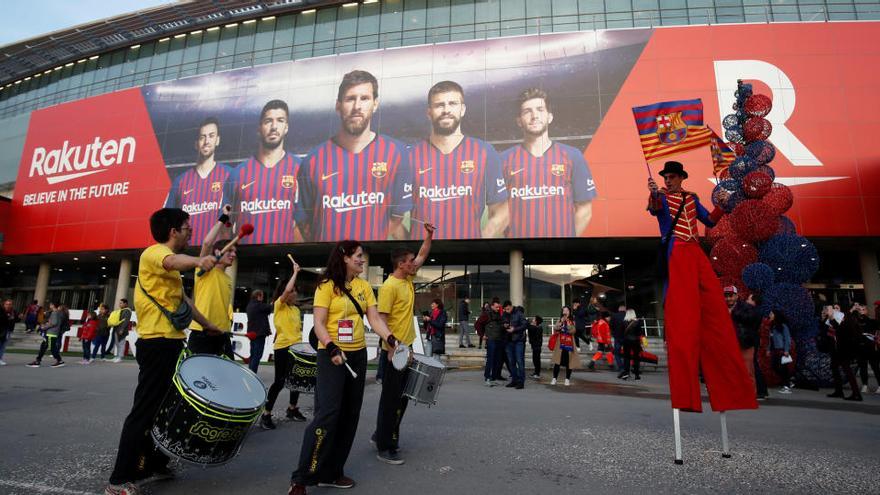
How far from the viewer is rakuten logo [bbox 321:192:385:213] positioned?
70.0ft

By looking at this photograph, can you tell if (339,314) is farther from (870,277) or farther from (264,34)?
(264,34)

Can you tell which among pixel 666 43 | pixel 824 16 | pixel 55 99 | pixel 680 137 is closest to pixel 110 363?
pixel 680 137

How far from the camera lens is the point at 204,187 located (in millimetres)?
23875

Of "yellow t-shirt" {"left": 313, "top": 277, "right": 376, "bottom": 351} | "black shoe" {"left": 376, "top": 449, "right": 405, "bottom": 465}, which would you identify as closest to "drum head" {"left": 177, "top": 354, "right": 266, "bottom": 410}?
"yellow t-shirt" {"left": 313, "top": 277, "right": 376, "bottom": 351}

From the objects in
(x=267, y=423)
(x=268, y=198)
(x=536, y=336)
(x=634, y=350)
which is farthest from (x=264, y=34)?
(x=267, y=423)

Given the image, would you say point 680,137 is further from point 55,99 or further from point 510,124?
point 55,99

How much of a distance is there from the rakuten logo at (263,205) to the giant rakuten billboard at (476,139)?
6cm

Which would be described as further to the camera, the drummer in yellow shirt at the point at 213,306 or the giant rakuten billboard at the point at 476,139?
the giant rakuten billboard at the point at 476,139

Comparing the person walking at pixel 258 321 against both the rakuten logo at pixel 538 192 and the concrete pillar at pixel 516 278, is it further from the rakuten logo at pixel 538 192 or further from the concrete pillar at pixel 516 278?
the concrete pillar at pixel 516 278

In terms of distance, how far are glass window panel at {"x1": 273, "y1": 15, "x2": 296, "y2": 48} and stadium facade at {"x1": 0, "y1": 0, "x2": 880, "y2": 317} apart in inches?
5.3

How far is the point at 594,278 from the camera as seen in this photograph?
24281mm

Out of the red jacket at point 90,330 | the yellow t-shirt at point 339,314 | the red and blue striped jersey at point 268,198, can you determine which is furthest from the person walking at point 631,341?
the red and blue striped jersey at point 268,198

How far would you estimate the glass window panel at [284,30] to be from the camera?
27297 mm

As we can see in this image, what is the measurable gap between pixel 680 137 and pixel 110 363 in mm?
14972
